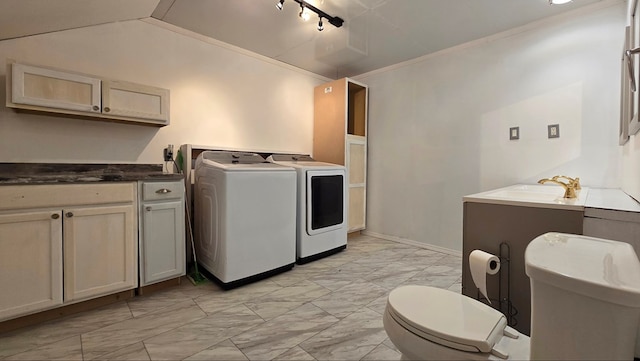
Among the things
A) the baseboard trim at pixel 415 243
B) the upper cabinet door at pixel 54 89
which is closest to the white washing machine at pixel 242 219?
the upper cabinet door at pixel 54 89

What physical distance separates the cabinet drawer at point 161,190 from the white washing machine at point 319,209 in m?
1.05

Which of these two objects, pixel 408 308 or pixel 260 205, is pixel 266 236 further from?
pixel 408 308

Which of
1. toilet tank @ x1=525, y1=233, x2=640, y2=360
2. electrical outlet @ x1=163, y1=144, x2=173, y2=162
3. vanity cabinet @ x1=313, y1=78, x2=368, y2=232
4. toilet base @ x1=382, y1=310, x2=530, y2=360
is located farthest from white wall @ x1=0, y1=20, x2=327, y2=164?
toilet tank @ x1=525, y1=233, x2=640, y2=360

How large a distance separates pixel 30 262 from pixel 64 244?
0.17 metres

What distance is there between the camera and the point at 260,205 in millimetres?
2365

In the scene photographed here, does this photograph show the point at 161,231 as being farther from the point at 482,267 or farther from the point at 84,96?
the point at 482,267

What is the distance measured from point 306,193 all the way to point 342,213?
637 mm

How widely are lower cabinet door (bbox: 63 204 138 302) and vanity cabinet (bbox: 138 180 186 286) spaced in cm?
7

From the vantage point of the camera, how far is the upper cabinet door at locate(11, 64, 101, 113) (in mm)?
1757

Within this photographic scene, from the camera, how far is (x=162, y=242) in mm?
2156

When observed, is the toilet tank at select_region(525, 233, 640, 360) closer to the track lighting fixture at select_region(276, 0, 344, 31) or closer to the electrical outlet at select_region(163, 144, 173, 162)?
the track lighting fixture at select_region(276, 0, 344, 31)

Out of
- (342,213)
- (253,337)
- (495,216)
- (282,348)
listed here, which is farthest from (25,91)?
(495,216)

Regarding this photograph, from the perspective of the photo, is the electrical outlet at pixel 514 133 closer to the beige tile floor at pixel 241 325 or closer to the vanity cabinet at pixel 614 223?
the beige tile floor at pixel 241 325

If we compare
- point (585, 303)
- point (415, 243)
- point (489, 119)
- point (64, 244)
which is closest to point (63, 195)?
point (64, 244)
